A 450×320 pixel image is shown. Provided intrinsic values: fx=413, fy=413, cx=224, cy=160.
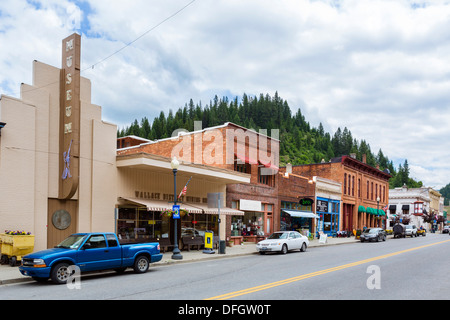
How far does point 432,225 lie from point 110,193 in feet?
295

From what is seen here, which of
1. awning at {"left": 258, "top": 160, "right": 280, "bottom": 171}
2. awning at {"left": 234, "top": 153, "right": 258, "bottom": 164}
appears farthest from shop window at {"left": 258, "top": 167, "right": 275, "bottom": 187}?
awning at {"left": 234, "top": 153, "right": 258, "bottom": 164}

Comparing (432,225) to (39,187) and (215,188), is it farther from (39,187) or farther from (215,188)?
(39,187)

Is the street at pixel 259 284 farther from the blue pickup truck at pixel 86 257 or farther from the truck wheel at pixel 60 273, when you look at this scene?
the blue pickup truck at pixel 86 257

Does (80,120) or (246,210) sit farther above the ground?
(80,120)

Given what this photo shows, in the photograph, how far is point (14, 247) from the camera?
15797 mm

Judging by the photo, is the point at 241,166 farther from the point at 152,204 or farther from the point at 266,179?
the point at 152,204

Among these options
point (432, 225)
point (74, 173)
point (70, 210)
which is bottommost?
point (432, 225)

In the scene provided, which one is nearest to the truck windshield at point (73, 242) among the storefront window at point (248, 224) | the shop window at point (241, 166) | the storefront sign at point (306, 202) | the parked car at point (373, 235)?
the shop window at point (241, 166)

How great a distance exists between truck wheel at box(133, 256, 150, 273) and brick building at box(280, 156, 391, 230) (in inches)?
1428

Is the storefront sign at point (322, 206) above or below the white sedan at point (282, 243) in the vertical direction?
above

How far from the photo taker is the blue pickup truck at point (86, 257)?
12195 millimetres

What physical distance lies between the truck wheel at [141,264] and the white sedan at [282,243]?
946 cm

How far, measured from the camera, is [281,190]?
34.4 m
